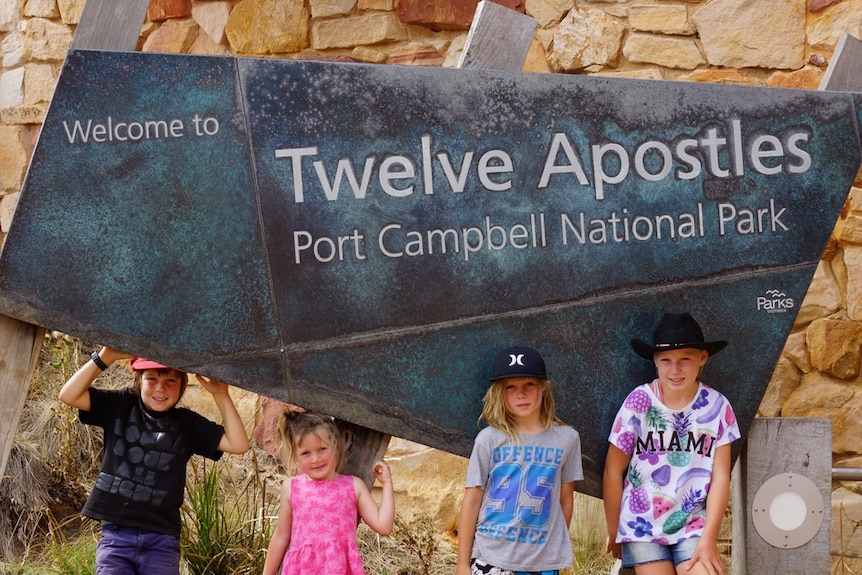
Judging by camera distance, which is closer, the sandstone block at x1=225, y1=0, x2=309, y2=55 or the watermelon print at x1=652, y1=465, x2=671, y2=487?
the watermelon print at x1=652, y1=465, x2=671, y2=487

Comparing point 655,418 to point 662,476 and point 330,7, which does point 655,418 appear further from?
point 330,7

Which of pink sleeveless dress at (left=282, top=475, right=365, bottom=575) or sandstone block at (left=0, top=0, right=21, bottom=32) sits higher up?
sandstone block at (left=0, top=0, right=21, bottom=32)

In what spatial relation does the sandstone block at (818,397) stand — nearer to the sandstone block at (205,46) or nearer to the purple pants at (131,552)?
the purple pants at (131,552)

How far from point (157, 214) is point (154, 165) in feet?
0.47

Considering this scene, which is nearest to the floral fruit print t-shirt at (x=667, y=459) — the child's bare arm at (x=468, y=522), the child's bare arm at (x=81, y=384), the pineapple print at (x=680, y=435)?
the pineapple print at (x=680, y=435)

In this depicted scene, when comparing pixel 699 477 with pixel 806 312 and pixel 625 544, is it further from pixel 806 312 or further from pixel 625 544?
pixel 806 312

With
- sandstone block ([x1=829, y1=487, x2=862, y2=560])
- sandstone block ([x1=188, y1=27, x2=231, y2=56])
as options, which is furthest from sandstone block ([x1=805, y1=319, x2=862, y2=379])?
sandstone block ([x1=188, y1=27, x2=231, y2=56])

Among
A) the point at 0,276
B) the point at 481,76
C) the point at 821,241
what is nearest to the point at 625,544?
the point at 821,241

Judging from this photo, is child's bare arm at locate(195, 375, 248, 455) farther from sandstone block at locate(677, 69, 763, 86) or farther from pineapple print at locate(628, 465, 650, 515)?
sandstone block at locate(677, 69, 763, 86)

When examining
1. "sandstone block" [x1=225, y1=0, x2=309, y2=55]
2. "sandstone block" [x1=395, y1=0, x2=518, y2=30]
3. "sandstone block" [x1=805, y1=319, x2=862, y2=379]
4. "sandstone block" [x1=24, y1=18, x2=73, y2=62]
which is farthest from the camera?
"sandstone block" [x1=24, y1=18, x2=73, y2=62]

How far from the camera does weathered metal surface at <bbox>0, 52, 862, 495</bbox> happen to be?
3.31 meters

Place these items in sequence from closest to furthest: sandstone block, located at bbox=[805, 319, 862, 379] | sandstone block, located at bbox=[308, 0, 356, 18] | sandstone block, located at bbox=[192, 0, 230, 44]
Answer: sandstone block, located at bbox=[805, 319, 862, 379], sandstone block, located at bbox=[308, 0, 356, 18], sandstone block, located at bbox=[192, 0, 230, 44]

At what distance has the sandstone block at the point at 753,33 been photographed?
4.87 m

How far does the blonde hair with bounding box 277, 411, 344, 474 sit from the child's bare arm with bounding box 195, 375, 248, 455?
5.9 inches
